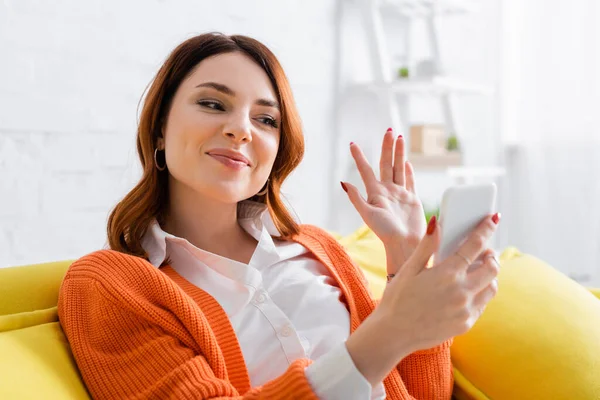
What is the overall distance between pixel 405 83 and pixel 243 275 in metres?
1.83

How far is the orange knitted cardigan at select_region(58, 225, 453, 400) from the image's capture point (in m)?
0.92

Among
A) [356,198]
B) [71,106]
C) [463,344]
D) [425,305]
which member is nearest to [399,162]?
[356,198]

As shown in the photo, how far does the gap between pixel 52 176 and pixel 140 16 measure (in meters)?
0.54

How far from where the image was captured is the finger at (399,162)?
120 centimetres

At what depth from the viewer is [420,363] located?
116 centimetres

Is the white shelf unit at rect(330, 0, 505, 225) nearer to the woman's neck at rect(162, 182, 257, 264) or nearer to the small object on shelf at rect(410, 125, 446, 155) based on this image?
the small object on shelf at rect(410, 125, 446, 155)

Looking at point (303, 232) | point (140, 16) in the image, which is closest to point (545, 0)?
point (140, 16)

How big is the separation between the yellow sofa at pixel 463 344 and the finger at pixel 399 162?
27 centimetres

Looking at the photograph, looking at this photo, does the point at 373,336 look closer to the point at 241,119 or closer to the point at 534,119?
the point at 241,119

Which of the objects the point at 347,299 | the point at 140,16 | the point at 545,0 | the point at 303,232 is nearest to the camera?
the point at 347,299

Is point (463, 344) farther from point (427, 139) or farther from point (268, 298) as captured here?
point (427, 139)

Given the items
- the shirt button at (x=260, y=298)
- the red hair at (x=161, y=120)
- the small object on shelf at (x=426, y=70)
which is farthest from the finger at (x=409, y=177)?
the small object on shelf at (x=426, y=70)

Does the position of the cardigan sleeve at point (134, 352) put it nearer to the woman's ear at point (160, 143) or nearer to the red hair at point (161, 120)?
the red hair at point (161, 120)

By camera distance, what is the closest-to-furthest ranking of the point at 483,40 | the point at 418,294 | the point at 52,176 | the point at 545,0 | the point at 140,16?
the point at 418,294 < the point at 52,176 < the point at 140,16 < the point at 545,0 < the point at 483,40
